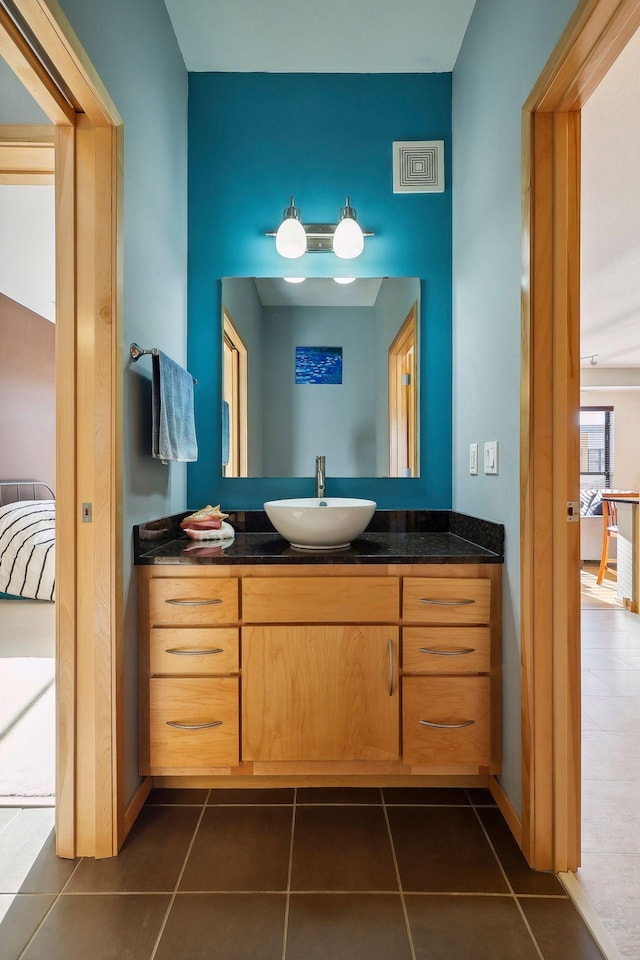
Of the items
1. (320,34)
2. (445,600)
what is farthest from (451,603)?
(320,34)

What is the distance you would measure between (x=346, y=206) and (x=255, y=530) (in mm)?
1432

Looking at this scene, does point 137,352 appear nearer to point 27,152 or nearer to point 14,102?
point 27,152

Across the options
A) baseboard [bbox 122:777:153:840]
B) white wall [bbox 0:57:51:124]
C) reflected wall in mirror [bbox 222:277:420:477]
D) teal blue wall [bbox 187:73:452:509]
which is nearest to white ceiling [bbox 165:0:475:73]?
teal blue wall [bbox 187:73:452:509]

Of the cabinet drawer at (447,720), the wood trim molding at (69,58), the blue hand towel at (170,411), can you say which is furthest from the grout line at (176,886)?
the wood trim molding at (69,58)

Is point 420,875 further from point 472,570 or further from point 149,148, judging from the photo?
point 149,148

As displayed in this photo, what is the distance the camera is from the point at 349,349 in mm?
2473

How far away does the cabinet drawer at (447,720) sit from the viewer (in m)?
1.81

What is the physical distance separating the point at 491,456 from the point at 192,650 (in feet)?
3.93

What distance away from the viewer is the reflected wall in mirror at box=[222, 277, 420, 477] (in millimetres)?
A: 2430

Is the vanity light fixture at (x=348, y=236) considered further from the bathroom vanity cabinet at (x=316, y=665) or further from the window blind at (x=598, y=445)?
the window blind at (x=598, y=445)

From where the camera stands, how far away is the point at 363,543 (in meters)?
2.10

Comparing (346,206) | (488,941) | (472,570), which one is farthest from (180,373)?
(488,941)

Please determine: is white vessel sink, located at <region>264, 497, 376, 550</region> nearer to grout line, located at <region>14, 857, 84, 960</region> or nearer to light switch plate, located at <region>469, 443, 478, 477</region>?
light switch plate, located at <region>469, 443, 478, 477</region>

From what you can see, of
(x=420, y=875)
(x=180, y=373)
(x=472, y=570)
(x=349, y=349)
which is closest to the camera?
(x=420, y=875)
